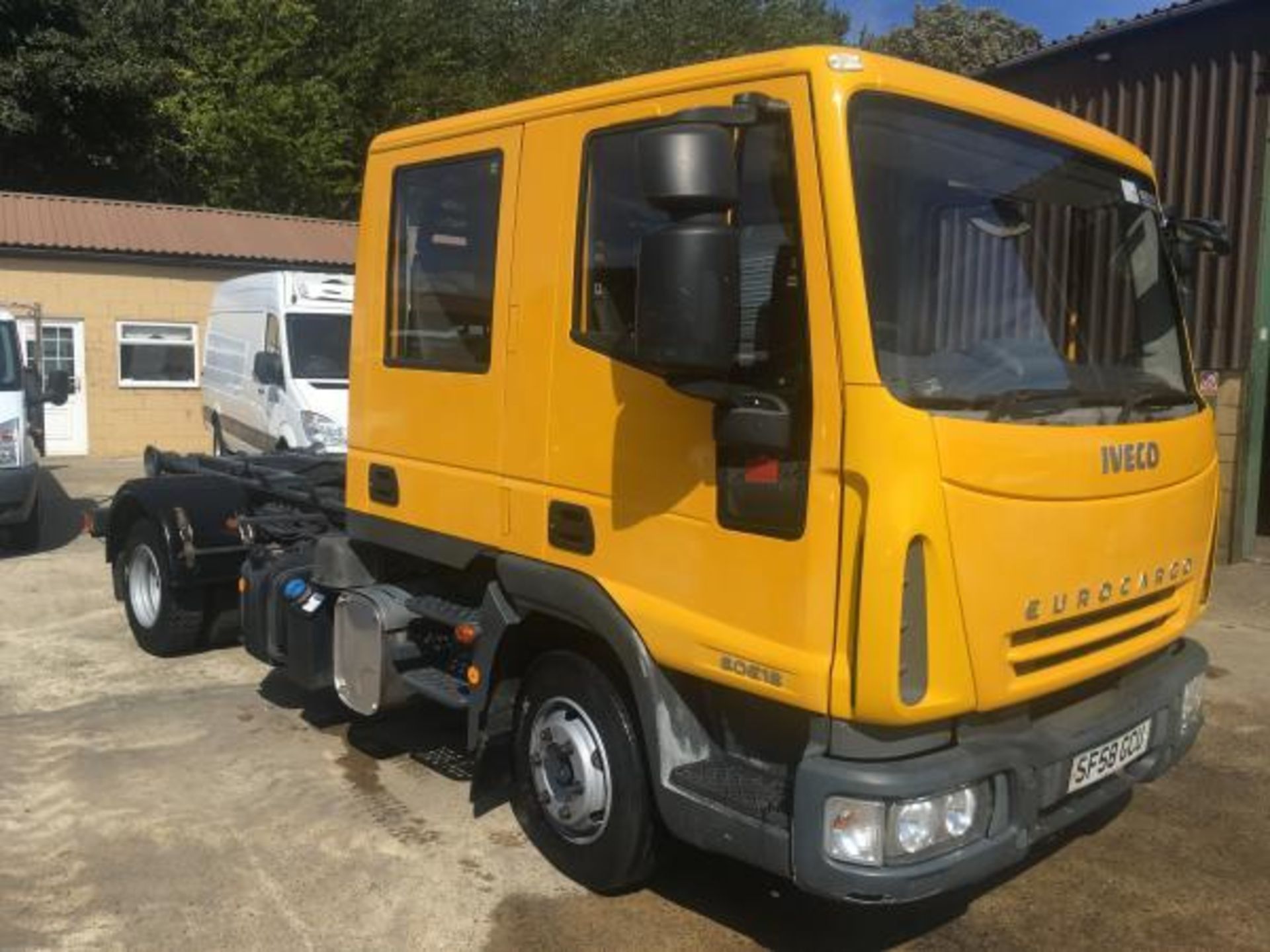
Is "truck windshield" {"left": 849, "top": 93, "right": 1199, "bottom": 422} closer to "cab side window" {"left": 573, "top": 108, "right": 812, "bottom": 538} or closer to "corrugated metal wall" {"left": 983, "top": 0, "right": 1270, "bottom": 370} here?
"cab side window" {"left": 573, "top": 108, "right": 812, "bottom": 538}

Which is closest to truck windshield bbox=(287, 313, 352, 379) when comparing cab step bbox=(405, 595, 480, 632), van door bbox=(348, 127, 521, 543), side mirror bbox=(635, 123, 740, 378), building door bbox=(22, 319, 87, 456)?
building door bbox=(22, 319, 87, 456)

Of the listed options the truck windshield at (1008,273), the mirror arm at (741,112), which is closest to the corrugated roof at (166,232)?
the truck windshield at (1008,273)

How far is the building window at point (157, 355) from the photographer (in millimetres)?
19656

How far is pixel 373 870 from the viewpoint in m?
4.29

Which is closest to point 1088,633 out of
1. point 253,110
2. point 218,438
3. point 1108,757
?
point 1108,757

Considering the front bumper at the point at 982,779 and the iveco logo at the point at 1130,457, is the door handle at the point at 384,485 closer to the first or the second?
the front bumper at the point at 982,779

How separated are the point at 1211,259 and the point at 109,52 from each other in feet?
77.6

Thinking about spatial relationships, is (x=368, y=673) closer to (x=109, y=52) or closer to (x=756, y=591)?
(x=756, y=591)

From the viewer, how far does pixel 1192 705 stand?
4047 mm

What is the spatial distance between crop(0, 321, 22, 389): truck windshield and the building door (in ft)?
30.0

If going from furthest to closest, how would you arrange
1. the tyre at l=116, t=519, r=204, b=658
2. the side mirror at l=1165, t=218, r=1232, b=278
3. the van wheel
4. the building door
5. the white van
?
the building door → the van wheel → the white van → the tyre at l=116, t=519, r=204, b=658 → the side mirror at l=1165, t=218, r=1232, b=278

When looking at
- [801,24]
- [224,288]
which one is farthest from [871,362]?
[801,24]

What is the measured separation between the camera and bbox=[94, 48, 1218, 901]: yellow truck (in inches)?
118

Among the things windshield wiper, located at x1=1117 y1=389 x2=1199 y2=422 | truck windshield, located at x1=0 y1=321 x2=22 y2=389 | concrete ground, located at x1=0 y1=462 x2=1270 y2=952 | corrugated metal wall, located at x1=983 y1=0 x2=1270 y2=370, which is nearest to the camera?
windshield wiper, located at x1=1117 y1=389 x2=1199 y2=422
